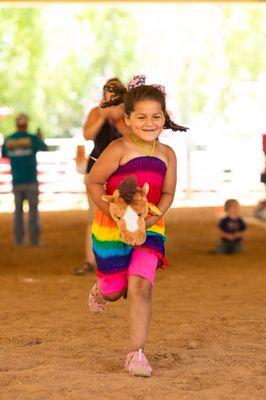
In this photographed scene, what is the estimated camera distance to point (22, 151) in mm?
14789

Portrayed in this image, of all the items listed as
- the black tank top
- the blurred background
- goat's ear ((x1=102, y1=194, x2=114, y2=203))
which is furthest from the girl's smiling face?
the blurred background

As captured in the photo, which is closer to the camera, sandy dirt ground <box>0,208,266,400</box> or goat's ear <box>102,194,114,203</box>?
sandy dirt ground <box>0,208,266,400</box>

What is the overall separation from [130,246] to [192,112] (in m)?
41.4

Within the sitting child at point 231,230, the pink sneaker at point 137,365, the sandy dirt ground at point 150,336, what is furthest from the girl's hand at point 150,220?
the sitting child at point 231,230

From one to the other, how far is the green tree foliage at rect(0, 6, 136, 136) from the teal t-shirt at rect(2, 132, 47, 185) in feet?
86.0

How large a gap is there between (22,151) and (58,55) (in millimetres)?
28480

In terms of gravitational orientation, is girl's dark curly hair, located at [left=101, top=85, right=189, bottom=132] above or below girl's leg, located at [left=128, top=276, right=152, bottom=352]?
above

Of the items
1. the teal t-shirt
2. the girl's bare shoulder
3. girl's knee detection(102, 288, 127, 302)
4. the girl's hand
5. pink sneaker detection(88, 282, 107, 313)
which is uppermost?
the girl's bare shoulder

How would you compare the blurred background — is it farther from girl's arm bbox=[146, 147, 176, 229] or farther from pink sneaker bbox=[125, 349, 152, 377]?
pink sneaker bbox=[125, 349, 152, 377]

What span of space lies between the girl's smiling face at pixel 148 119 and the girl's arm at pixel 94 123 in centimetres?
373

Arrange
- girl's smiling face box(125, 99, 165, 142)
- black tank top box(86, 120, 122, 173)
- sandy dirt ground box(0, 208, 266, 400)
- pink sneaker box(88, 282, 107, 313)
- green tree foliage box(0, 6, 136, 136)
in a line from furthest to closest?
green tree foliage box(0, 6, 136, 136), black tank top box(86, 120, 122, 173), pink sneaker box(88, 282, 107, 313), girl's smiling face box(125, 99, 165, 142), sandy dirt ground box(0, 208, 266, 400)

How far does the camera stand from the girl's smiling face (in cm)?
561

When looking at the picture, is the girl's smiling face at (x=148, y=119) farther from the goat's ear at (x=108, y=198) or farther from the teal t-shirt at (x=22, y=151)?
the teal t-shirt at (x=22, y=151)

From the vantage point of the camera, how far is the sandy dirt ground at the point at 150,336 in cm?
521
